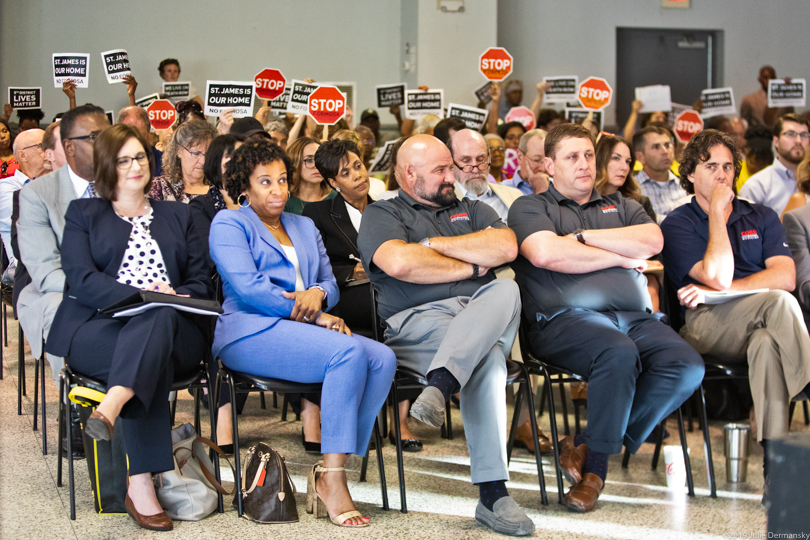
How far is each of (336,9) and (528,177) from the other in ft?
18.1

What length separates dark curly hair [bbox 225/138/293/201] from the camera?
9.09 ft

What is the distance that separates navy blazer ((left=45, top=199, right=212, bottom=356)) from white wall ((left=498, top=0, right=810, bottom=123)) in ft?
23.3

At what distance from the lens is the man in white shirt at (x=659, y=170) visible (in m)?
4.36

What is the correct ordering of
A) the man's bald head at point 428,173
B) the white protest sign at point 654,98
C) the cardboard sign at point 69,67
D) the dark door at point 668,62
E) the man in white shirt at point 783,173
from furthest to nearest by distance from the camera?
the dark door at point 668,62 < the white protest sign at point 654,98 < the cardboard sign at point 69,67 < the man in white shirt at point 783,173 < the man's bald head at point 428,173

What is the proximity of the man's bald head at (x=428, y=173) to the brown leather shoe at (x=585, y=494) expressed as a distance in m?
1.17

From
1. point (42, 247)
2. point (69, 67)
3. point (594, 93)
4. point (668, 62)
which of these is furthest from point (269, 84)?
point (668, 62)

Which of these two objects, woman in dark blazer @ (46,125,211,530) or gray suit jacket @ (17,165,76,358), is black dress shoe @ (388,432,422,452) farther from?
gray suit jacket @ (17,165,76,358)

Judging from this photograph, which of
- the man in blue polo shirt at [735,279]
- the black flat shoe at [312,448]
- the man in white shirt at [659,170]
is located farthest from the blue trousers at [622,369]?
the man in white shirt at [659,170]

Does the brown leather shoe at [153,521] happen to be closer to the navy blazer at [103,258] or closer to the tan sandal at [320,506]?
the tan sandal at [320,506]

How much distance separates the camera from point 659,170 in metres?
4.38

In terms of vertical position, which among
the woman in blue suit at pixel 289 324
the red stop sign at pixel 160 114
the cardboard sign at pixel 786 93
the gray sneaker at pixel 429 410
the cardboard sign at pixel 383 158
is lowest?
the gray sneaker at pixel 429 410

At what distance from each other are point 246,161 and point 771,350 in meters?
2.04

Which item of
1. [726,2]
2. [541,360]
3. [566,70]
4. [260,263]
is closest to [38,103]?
[260,263]

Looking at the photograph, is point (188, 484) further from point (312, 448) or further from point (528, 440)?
point (528, 440)
